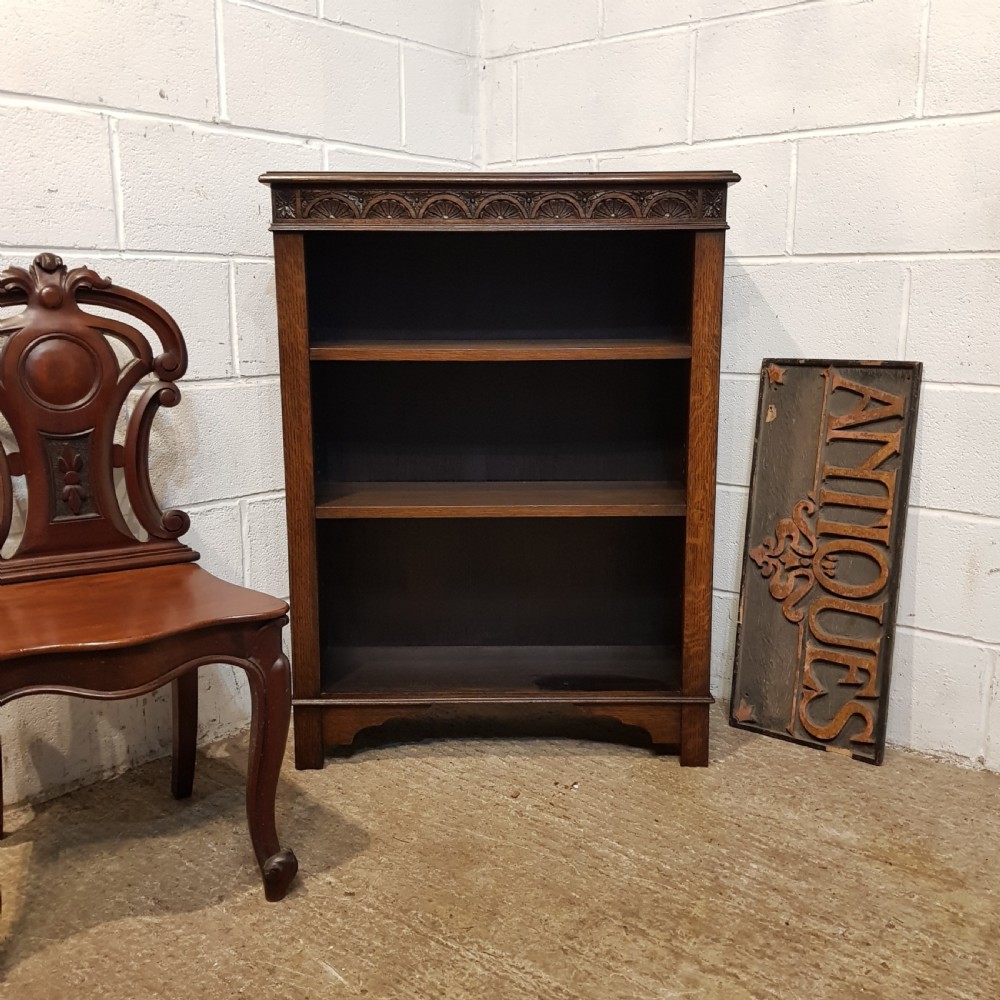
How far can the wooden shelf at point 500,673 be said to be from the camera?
193 centimetres

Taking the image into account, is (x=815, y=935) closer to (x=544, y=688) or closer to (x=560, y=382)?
(x=544, y=688)

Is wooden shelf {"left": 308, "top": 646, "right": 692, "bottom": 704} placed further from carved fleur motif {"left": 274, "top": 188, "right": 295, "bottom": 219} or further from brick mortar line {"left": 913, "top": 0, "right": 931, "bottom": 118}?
brick mortar line {"left": 913, "top": 0, "right": 931, "bottom": 118}

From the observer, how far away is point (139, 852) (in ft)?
5.33

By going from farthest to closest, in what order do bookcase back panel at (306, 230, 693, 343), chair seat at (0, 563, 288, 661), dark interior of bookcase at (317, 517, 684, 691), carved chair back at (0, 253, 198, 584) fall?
dark interior of bookcase at (317, 517, 684, 691), bookcase back panel at (306, 230, 693, 343), carved chair back at (0, 253, 198, 584), chair seat at (0, 563, 288, 661)

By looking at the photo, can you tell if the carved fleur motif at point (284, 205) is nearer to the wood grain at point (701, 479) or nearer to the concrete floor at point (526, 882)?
the wood grain at point (701, 479)

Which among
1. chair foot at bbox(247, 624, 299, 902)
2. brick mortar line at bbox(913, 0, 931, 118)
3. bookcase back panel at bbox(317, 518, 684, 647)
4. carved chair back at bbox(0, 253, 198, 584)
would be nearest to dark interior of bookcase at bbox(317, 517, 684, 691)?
bookcase back panel at bbox(317, 518, 684, 647)

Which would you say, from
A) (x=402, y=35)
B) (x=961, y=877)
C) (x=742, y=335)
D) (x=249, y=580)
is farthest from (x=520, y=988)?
(x=402, y=35)

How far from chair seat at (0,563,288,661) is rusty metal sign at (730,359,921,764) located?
109 cm

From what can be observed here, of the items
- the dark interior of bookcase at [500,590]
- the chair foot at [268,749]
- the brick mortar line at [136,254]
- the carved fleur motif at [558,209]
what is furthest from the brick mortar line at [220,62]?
the chair foot at [268,749]

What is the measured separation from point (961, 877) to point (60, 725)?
1585mm

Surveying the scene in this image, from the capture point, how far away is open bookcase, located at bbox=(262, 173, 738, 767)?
1.74 metres

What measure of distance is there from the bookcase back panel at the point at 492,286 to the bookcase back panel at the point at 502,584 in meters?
0.42

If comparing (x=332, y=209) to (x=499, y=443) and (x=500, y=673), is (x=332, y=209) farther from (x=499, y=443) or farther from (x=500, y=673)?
(x=500, y=673)

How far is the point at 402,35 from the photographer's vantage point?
87.4 inches
